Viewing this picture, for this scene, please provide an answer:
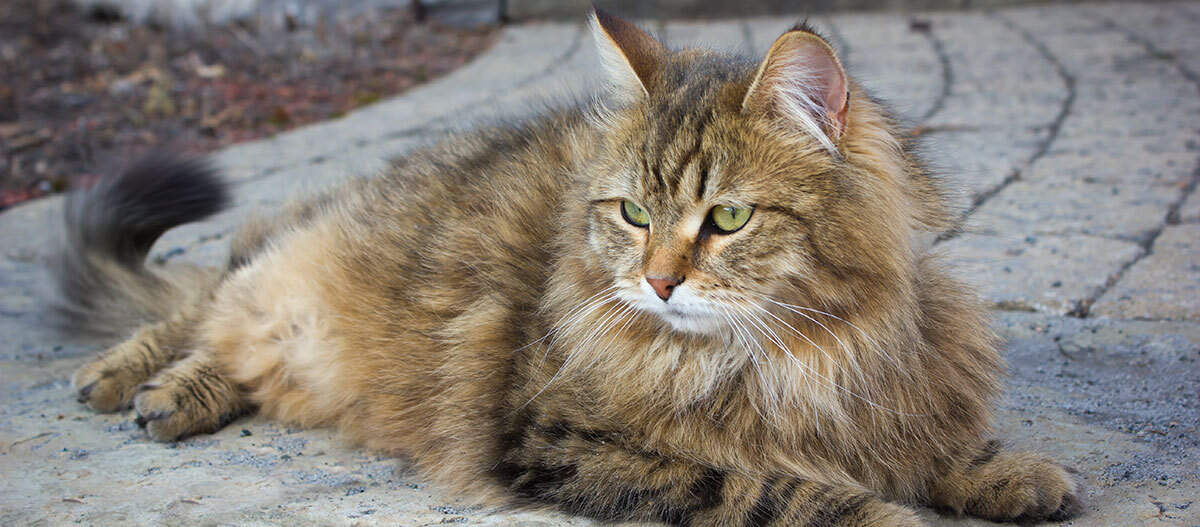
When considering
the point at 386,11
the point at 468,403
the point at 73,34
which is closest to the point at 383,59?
the point at 386,11

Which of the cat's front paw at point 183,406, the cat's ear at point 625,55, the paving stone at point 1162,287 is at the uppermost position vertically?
the cat's ear at point 625,55

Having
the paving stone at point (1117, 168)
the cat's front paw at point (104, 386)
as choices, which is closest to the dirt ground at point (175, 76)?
the cat's front paw at point (104, 386)

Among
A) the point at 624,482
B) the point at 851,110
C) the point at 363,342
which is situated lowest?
the point at 624,482

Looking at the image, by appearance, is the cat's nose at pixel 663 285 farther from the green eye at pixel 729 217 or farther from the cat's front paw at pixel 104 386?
the cat's front paw at pixel 104 386

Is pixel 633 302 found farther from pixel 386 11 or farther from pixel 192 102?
pixel 386 11

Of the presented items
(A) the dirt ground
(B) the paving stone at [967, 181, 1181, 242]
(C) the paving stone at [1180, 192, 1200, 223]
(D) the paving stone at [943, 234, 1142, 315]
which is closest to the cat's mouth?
(D) the paving stone at [943, 234, 1142, 315]

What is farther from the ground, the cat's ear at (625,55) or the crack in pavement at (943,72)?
the cat's ear at (625,55)
